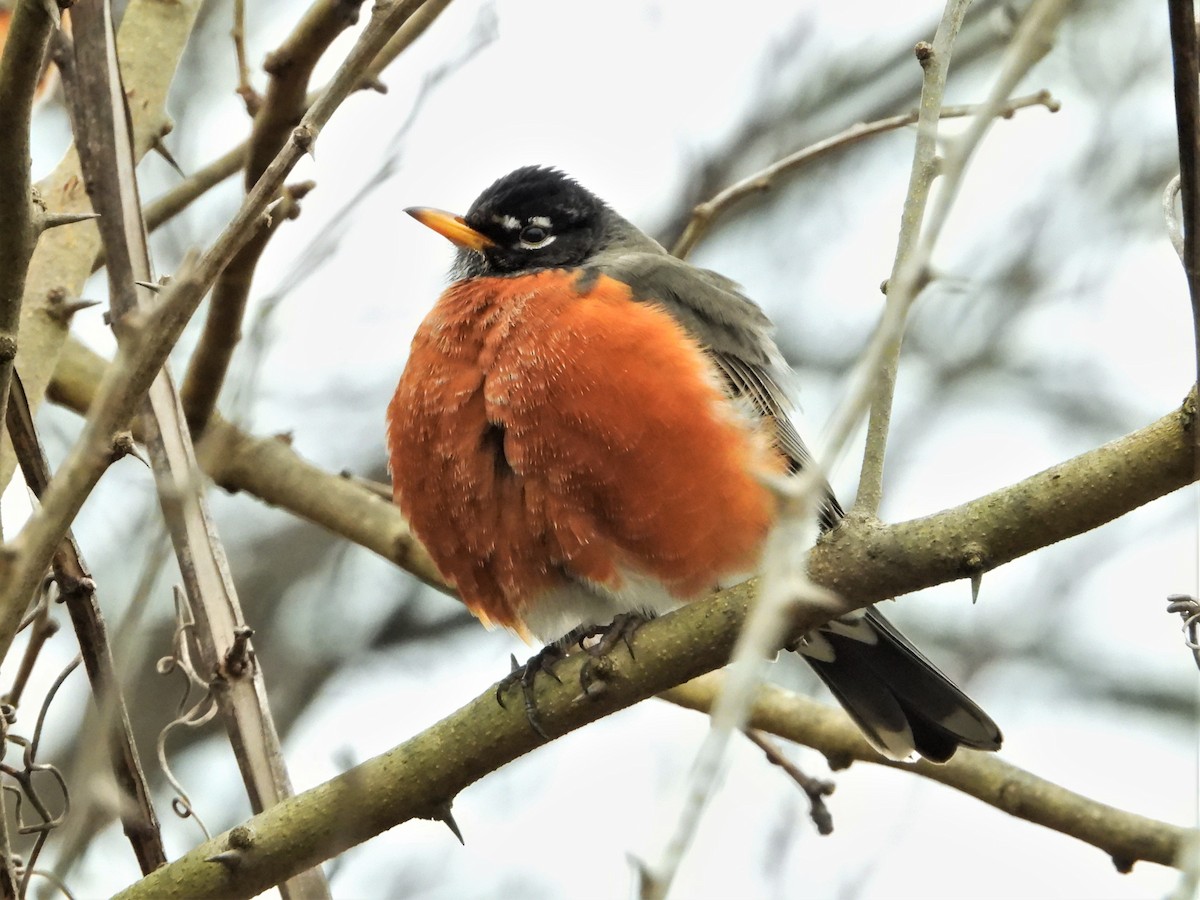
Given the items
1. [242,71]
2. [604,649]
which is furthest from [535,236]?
[604,649]

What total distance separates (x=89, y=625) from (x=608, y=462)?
169 cm

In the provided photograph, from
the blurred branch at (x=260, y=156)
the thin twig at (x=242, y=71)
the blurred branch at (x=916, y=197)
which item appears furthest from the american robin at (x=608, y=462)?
the blurred branch at (x=916, y=197)

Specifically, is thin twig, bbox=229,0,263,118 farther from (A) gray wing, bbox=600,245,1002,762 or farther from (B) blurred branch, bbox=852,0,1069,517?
(B) blurred branch, bbox=852,0,1069,517

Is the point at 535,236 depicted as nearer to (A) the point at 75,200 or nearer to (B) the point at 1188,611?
(A) the point at 75,200

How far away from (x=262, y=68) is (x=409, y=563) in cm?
172

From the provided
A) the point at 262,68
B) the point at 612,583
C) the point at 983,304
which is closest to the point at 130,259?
the point at 262,68

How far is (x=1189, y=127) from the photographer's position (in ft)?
7.01

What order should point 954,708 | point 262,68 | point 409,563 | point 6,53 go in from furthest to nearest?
1. point 409,563
2. point 954,708
3. point 262,68
4. point 6,53

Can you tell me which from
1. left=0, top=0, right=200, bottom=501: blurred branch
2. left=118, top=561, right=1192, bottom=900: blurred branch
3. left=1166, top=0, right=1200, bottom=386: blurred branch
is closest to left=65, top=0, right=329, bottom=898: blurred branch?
left=118, top=561, right=1192, bottom=900: blurred branch

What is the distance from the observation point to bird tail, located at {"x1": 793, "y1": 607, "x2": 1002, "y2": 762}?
4242mm

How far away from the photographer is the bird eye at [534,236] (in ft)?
17.1

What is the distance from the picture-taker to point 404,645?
7.49 meters

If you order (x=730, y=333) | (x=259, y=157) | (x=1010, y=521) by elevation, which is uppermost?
(x=730, y=333)

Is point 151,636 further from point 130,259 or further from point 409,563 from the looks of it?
point 130,259
